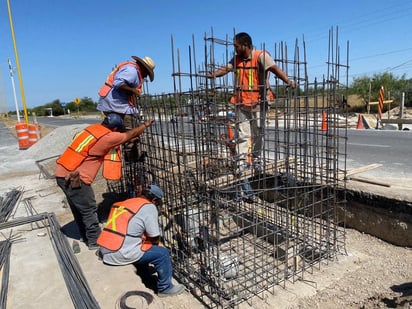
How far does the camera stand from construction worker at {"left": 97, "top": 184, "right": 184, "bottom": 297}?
308 centimetres

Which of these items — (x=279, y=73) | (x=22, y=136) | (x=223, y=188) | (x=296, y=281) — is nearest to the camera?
(x=223, y=188)

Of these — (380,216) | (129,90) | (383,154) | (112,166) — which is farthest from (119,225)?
(383,154)

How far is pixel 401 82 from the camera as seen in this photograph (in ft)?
119

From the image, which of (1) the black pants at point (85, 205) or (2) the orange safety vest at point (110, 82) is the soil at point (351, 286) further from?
(2) the orange safety vest at point (110, 82)

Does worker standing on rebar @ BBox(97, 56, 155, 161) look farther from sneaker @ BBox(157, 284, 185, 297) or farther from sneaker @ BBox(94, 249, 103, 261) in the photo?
sneaker @ BBox(157, 284, 185, 297)

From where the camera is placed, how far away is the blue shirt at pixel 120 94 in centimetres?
377

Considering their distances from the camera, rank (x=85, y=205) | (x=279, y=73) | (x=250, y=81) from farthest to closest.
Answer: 1. (x=250, y=81)
2. (x=85, y=205)
3. (x=279, y=73)

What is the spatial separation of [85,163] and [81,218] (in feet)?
2.70

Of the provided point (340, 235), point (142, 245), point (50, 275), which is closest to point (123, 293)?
point (142, 245)

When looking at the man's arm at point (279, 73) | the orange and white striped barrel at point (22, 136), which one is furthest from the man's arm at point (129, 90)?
the orange and white striped barrel at point (22, 136)

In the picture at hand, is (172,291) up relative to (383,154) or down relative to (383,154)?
down

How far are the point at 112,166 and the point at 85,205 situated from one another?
636 millimetres

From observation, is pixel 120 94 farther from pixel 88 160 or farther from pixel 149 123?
pixel 88 160

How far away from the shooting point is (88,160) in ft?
12.9
